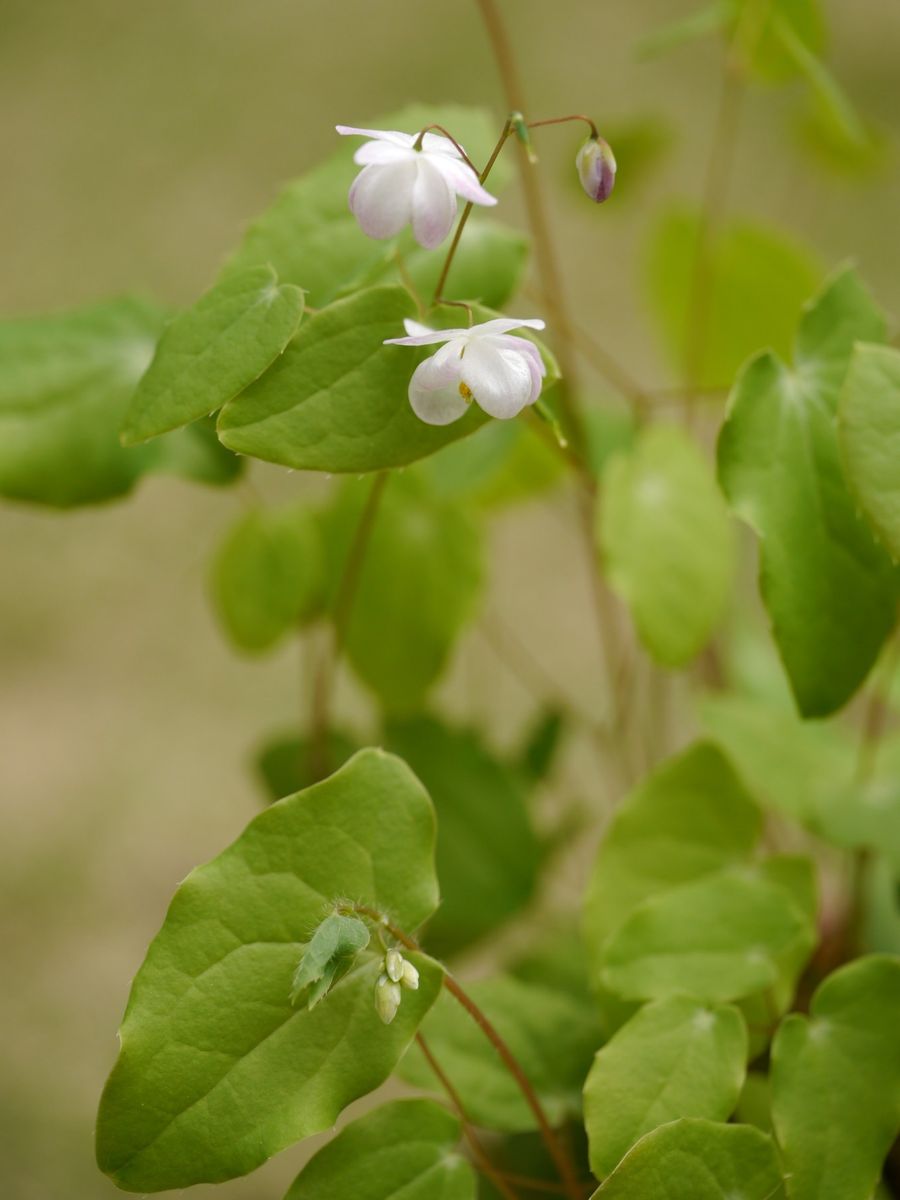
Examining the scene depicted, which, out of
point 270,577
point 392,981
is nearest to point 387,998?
point 392,981

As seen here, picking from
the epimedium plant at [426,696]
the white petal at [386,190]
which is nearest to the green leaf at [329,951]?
the epimedium plant at [426,696]

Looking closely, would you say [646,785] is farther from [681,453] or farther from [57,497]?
[57,497]

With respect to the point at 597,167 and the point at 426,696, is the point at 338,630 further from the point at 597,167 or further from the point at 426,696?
the point at 597,167

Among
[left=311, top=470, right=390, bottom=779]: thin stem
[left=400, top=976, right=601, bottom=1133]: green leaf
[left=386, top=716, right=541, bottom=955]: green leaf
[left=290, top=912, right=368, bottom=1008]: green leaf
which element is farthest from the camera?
[left=386, top=716, right=541, bottom=955]: green leaf

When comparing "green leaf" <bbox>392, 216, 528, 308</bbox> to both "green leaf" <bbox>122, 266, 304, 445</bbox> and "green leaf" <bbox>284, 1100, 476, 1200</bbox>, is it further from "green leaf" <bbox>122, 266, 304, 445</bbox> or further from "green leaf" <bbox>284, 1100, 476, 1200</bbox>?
"green leaf" <bbox>284, 1100, 476, 1200</bbox>

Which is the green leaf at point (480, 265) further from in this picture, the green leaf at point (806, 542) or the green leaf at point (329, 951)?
the green leaf at point (329, 951)

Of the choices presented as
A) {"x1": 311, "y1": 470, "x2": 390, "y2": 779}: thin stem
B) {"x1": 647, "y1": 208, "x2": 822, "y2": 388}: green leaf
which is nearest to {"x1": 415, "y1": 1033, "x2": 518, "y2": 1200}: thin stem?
{"x1": 311, "y1": 470, "x2": 390, "y2": 779}: thin stem

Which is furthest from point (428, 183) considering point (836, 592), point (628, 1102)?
point (628, 1102)
